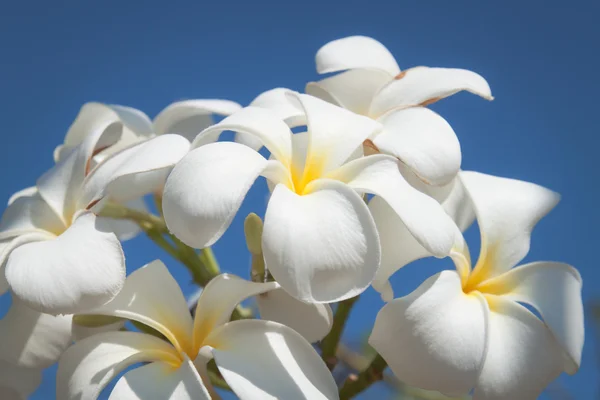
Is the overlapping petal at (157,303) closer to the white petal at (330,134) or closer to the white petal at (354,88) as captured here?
the white petal at (330,134)

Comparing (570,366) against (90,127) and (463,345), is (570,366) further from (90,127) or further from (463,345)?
(90,127)

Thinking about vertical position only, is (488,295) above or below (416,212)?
below

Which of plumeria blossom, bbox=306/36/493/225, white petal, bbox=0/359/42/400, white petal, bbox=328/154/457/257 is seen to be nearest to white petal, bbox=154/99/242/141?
plumeria blossom, bbox=306/36/493/225

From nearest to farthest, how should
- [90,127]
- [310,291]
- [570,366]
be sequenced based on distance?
[310,291]
[570,366]
[90,127]

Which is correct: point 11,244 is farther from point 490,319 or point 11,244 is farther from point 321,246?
point 490,319

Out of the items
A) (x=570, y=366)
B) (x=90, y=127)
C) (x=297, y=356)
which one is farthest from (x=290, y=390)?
(x=90, y=127)

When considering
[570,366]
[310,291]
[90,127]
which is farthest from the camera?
[90,127]
